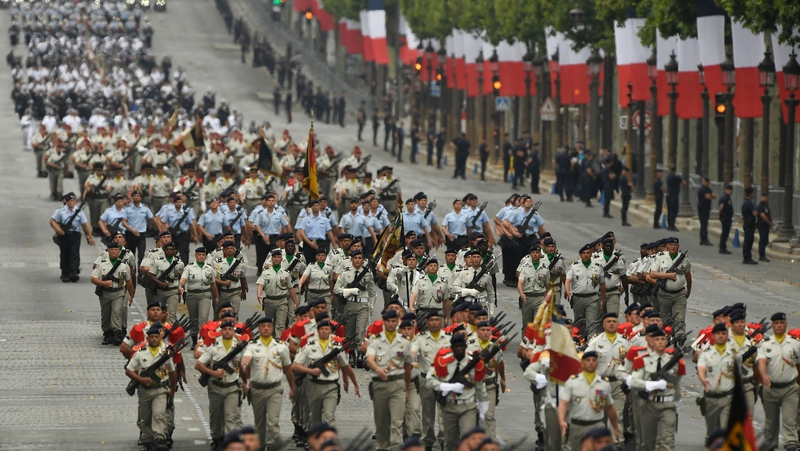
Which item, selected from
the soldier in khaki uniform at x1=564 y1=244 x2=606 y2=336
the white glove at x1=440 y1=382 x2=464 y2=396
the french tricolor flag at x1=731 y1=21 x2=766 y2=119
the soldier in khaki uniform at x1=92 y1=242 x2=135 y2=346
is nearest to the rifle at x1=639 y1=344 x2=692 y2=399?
the white glove at x1=440 y1=382 x2=464 y2=396

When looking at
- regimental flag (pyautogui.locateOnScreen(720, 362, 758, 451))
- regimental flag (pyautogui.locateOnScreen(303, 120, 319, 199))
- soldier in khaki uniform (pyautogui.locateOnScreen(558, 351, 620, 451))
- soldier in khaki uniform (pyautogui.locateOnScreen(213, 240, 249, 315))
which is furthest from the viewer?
regimental flag (pyautogui.locateOnScreen(303, 120, 319, 199))

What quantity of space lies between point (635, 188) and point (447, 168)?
49.0ft

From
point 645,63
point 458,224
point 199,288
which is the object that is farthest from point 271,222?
point 645,63

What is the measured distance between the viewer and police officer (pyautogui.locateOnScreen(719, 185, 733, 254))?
122 ft

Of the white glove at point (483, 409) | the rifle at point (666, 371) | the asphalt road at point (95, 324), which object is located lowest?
the asphalt road at point (95, 324)

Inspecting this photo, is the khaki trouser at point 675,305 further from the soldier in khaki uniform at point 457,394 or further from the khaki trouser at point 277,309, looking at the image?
the soldier in khaki uniform at point 457,394

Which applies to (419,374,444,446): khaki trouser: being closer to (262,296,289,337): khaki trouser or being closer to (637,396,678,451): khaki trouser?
(637,396,678,451): khaki trouser

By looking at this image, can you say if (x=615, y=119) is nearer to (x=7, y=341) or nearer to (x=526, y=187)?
(x=526, y=187)

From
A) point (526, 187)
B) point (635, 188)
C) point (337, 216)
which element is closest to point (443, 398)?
point (337, 216)

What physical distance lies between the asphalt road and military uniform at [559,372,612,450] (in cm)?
259

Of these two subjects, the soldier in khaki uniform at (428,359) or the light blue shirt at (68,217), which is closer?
the soldier in khaki uniform at (428,359)

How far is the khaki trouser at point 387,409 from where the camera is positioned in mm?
18562

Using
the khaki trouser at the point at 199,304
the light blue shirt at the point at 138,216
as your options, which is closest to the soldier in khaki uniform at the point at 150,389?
the khaki trouser at the point at 199,304

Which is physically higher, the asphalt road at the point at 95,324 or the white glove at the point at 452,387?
the white glove at the point at 452,387
